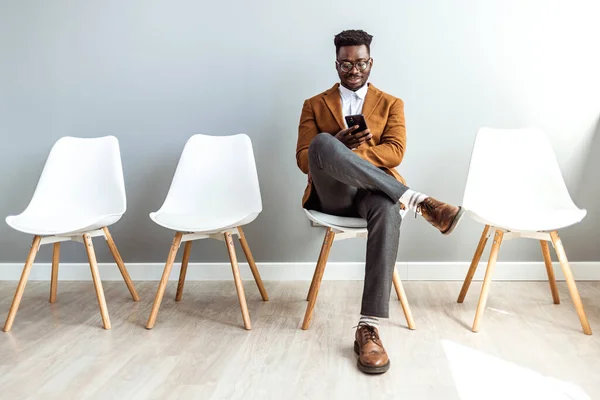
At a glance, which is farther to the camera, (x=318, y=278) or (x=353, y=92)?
(x=353, y=92)

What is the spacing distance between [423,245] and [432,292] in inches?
11.3

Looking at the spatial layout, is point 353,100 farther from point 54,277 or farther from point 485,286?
point 54,277

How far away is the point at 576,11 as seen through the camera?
8.71 feet

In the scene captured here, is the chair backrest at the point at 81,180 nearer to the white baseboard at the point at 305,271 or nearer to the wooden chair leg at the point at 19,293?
the wooden chair leg at the point at 19,293

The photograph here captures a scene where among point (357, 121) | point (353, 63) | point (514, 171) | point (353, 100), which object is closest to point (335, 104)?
point (353, 100)

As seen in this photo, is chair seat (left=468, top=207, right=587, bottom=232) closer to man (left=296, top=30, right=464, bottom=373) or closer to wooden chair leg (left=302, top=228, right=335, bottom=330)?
man (left=296, top=30, right=464, bottom=373)

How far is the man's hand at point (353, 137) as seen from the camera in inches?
83.3

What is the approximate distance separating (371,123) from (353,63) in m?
0.25

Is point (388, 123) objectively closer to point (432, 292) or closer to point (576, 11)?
point (432, 292)

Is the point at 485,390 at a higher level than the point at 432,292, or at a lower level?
higher

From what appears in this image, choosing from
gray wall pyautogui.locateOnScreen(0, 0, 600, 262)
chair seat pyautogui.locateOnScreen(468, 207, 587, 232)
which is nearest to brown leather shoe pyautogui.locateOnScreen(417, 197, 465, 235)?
chair seat pyautogui.locateOnScreen(468, 207, 587, 232)

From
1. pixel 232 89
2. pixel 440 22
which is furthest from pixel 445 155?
pixel 232 89

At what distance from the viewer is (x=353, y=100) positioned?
2.42 m

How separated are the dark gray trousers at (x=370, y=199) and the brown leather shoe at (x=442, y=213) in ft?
0.29
